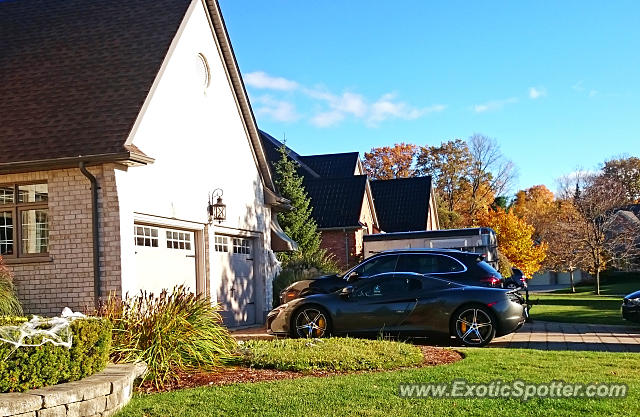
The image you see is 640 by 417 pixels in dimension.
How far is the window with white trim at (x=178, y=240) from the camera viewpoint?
1439cm

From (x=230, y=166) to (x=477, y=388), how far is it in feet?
34.5

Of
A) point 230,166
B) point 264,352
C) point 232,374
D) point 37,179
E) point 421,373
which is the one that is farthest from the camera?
point 230,166

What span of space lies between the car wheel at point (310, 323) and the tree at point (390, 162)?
165 ft

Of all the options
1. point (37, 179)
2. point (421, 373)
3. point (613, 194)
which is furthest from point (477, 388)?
point (613, 194)

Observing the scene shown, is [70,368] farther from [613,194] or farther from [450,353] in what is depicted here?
[613,194]

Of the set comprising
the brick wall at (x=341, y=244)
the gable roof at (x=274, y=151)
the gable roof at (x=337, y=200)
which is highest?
the gable roof at (x=274, y=151)

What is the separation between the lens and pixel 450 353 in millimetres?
10367

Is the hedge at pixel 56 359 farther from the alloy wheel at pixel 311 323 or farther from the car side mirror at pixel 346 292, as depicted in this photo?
the car side mirror at pixel 346 292

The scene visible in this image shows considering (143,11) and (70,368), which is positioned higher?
(143,11)

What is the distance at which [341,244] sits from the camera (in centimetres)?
3102

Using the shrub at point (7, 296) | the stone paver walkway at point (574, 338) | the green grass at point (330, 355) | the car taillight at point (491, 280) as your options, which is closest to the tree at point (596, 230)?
the stone paver walkway at point (574, 338)

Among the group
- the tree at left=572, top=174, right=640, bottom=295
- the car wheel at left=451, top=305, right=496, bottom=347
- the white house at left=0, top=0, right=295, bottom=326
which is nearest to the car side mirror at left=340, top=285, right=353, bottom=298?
the car wheel at left=451, top=305, right=496, bottom=347

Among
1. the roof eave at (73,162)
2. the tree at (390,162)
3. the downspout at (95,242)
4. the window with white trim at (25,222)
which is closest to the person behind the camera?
the roof eave at (73,162)

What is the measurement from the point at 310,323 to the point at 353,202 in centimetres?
1928
